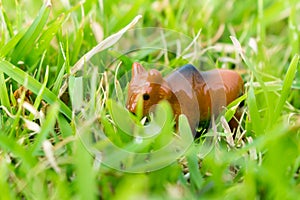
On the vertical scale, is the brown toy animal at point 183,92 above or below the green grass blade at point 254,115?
above

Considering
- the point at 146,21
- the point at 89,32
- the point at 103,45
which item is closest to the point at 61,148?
the point at 103,45

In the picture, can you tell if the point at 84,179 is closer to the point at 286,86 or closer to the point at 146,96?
the point at 146,96

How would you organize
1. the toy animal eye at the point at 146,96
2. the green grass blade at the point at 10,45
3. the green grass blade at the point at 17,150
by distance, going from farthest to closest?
the green grass blade at the point at 10,45, the toy animal eye at the point at 146,96, the green grass blade at the point at 17,150

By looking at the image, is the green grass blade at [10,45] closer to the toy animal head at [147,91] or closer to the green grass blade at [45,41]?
the green grass blade at [45,41]

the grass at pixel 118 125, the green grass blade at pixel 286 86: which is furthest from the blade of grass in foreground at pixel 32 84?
the green grass blade at pixel 286 86

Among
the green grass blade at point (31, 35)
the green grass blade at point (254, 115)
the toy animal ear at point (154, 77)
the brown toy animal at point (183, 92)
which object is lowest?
the green grass blade at point (254, 115)

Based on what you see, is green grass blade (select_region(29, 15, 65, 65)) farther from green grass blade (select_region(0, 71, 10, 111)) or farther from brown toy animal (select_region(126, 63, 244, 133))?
brown toy animal (select_region(126, 63, 244, 133))

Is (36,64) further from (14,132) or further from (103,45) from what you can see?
(14,132)

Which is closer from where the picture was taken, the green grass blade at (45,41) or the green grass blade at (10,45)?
the green grass blade at (10,45)
